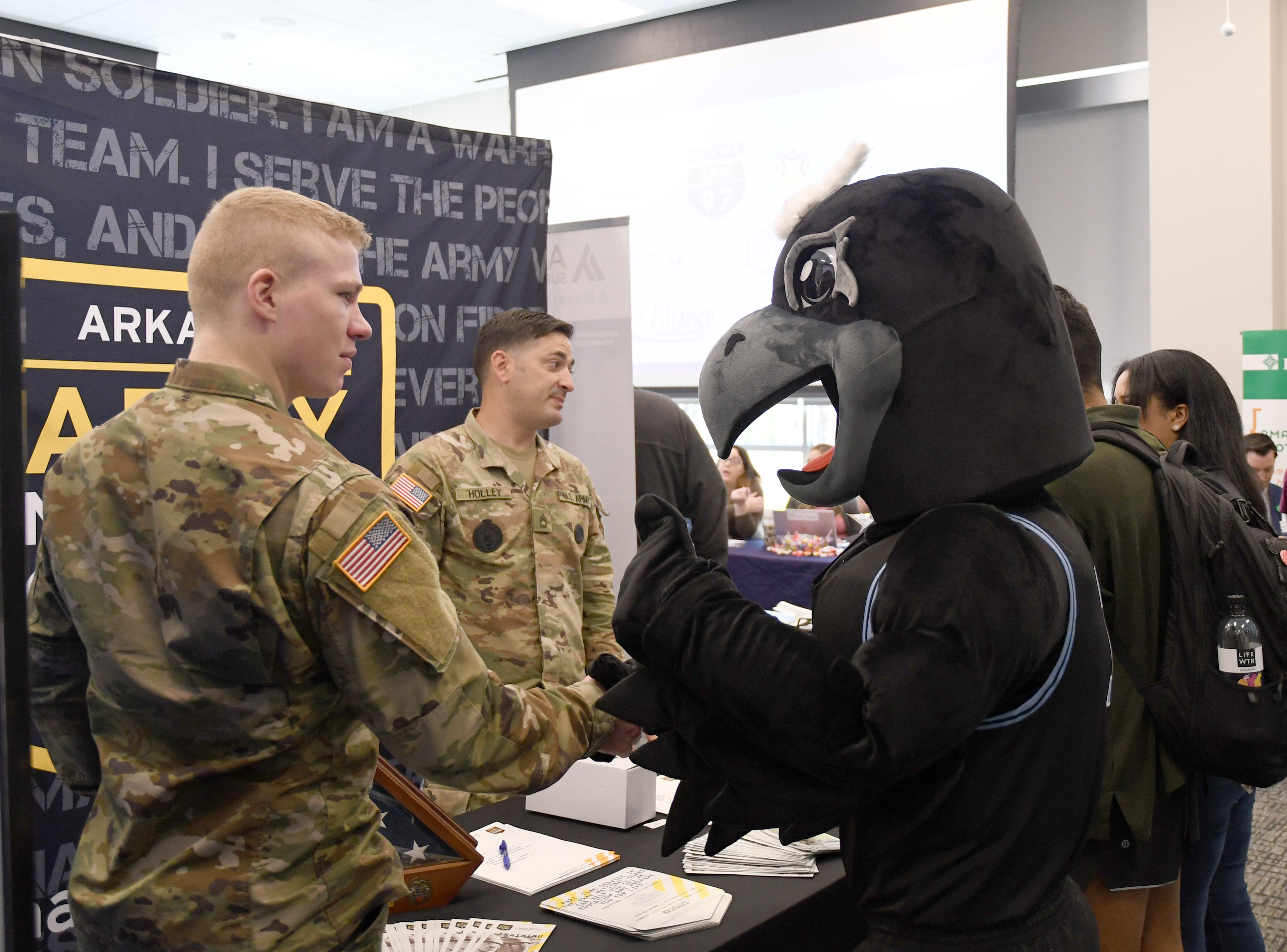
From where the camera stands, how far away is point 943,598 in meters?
1.04

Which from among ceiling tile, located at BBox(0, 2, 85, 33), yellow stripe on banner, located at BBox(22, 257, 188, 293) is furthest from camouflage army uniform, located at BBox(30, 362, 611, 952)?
ceiling tile, located at BBox(0, 2, 85, 33)

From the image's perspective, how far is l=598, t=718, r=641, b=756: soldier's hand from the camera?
1.49 m

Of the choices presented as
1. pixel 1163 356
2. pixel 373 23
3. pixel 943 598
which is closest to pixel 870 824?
pixel 943 598

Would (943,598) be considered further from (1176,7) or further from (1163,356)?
(1176,7)

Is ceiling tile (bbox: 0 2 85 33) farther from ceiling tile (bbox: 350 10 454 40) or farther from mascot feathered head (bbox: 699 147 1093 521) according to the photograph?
mascot feathered head (bbox: 699 147 1093 521)

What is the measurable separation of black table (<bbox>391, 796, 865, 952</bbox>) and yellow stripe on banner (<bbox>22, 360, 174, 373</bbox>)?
1193 millimetres

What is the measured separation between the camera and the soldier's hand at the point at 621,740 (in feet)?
4.89

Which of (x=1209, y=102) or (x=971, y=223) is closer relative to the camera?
(x=971, y=223)

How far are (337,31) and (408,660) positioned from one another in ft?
24.2

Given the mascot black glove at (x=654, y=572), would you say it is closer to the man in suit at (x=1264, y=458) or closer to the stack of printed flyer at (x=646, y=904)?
the stack of printed flyer at (x=646, y=904)

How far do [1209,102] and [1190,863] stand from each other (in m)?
4.88

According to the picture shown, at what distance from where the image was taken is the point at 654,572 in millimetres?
1124

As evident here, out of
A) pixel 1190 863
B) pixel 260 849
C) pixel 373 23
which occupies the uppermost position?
pixel 373 23

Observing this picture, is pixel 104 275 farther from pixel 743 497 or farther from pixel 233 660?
pixel 743 497
